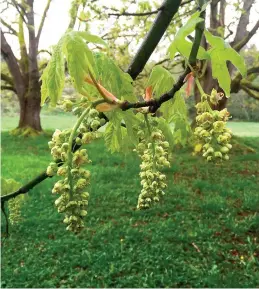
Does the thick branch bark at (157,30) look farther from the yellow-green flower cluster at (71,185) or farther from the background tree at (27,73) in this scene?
the background tree at (27,73)

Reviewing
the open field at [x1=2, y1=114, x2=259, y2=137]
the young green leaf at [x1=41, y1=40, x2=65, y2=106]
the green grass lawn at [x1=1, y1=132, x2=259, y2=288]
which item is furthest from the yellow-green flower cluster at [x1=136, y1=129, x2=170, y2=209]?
the open field at [x1=2, y1=114, x2=259, y2=137]

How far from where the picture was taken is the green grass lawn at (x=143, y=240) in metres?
3.79

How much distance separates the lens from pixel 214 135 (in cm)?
69

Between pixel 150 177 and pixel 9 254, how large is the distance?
3923 millimetres

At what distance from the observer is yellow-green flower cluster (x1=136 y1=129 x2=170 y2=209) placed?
82 cm

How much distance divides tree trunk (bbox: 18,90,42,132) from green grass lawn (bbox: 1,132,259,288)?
506 cm

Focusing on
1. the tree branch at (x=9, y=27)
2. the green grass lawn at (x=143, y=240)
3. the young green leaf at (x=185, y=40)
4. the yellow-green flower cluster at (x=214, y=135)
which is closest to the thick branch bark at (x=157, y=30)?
the young green leaf at (x=185, y=40)

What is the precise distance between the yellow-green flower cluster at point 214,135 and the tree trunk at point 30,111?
37.1ft

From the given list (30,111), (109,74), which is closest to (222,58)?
(109,74)

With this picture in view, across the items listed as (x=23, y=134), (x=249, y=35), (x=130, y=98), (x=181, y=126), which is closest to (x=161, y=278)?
(x=181, y=126)

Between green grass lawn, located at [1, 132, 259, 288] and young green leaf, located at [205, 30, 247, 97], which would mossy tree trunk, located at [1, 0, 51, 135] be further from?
young green leaf, located at [205, 30, 247, 97]

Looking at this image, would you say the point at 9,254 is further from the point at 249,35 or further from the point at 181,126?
the point at 249,35

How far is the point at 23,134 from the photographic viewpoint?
11.6 meters

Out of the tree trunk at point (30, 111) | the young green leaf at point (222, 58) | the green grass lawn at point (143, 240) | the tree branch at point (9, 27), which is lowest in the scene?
the green grass lawn at point (143, 240)
